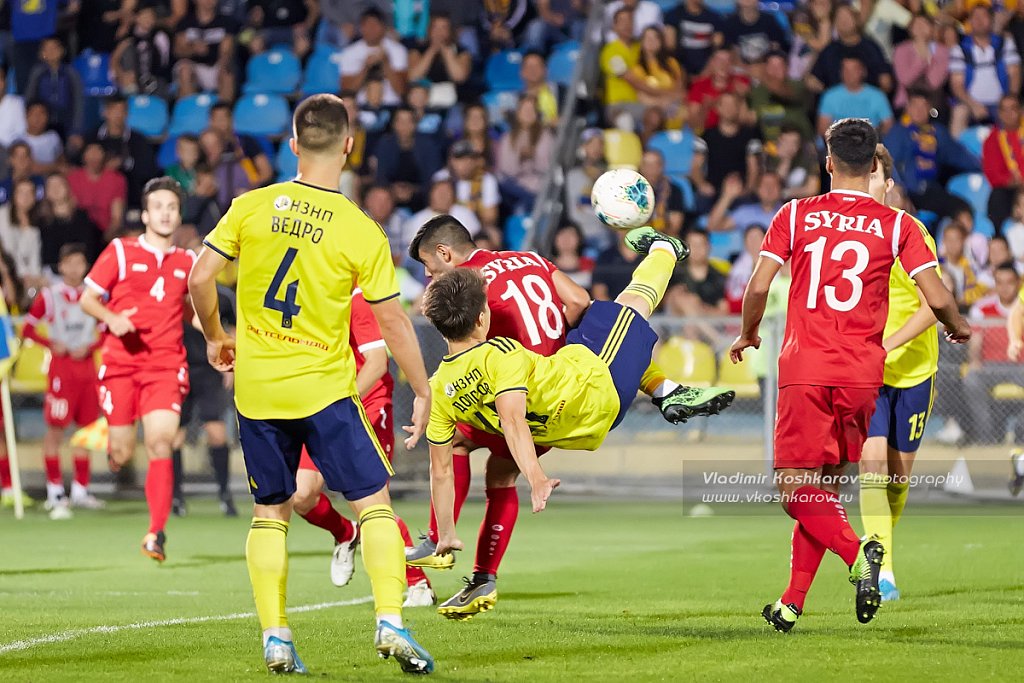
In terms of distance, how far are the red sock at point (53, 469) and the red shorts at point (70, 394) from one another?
36 centimetres

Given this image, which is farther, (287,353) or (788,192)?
(788,192)

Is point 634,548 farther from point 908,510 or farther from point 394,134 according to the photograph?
point 394,134

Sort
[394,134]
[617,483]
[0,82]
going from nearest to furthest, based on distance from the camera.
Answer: [617,483] < [394,134] < [0,82]

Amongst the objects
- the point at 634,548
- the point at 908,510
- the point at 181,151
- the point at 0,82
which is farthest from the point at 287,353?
the point at 0,82

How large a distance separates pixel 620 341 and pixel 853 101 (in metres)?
11.6

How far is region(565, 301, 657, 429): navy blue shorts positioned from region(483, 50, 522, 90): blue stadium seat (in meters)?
12.5

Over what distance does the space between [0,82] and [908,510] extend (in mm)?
13330

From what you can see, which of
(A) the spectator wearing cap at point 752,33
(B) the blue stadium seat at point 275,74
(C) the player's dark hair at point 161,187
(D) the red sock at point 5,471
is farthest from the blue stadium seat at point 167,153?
(C) the player's dark hair at point 161,187

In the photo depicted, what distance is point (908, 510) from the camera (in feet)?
48.9

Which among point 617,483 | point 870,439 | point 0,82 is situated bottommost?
point 617,483

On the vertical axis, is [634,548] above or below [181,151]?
below

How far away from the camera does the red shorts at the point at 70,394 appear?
52.4 feet

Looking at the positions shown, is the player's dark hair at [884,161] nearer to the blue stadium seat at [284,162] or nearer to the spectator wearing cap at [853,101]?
the spectator wearing cap at [853,101]

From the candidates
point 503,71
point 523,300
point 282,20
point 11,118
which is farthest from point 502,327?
point 11,118
